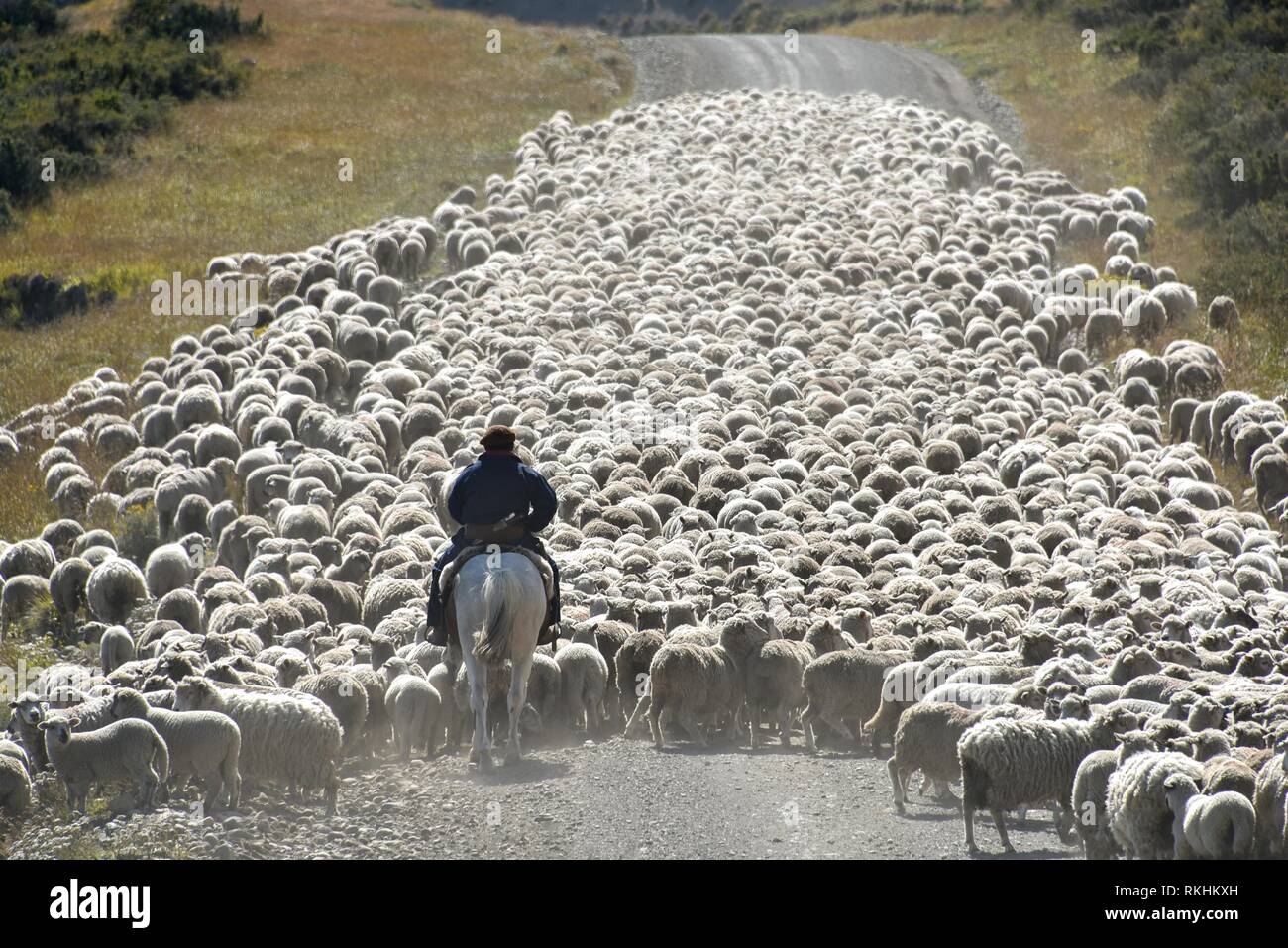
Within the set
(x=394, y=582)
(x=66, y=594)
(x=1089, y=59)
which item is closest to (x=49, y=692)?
(x=394, y=582)

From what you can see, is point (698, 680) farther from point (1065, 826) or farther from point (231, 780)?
point (231, 780)

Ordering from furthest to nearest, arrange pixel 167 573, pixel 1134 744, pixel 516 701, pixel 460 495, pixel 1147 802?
pixel 167 573 < pixel 460 495 < pixel 516 701 < pixel 1134 744 < pixel 1147 802

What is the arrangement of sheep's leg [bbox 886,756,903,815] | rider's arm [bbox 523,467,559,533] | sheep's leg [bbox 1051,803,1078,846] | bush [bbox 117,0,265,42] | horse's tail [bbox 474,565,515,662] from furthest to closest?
1. bush [bbox 117,0,265,42]
2. rider's arm [bbox 523,467,559,533]
3. horse's tail [bbox 474,565,515,662]
4. sheep's leg [bbox 886,756,903,815]
5. sheep's leg [bbox 1051,803,1078,846]

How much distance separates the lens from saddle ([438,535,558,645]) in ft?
40.1

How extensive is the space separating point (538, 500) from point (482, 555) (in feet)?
1.97

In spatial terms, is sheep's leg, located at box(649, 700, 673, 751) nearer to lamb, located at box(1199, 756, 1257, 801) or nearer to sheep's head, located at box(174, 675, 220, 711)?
sheep's head, located at box(174, 675, 220, 711)

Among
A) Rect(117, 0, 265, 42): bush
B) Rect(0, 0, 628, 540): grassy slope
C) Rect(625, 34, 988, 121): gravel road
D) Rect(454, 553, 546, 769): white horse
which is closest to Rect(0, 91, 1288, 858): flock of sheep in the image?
Rect(454, 553, 546, 769): white horse

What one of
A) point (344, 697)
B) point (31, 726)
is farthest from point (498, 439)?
point (31, 726)

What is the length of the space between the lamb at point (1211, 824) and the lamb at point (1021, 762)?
3.70 feet

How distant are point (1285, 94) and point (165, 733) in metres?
32.1

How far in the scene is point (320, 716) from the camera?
36.6 ft

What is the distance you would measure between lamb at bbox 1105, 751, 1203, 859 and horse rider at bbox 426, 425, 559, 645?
184 inches

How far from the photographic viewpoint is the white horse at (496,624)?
1182 centimetres

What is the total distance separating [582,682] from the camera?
1288 centimetres
